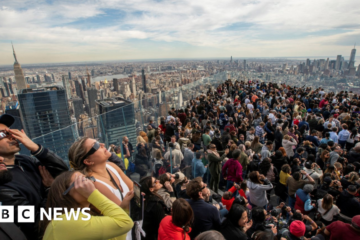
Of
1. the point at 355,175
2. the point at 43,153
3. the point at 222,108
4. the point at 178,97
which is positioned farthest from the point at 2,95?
the point at 355,175

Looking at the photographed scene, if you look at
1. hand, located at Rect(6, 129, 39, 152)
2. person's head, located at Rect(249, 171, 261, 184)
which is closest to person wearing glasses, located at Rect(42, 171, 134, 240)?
hand, located at Rect(6, 129, 39, 152)

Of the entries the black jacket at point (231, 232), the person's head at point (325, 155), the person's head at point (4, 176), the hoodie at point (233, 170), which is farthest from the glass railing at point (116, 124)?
the person's head at point (325, 155)

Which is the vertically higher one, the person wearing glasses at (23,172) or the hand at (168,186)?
the person wearing glasses at (23,172)

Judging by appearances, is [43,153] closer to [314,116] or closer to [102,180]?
[102,180]

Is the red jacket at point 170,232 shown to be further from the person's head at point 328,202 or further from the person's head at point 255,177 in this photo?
the person's head at point 328,202

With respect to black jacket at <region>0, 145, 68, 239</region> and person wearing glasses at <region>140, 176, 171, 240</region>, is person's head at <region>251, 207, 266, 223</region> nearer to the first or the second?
person wearing glasses at <region>140, 176, 171, 240</region>

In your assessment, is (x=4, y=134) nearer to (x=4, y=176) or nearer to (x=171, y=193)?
(x=4, y=176)
